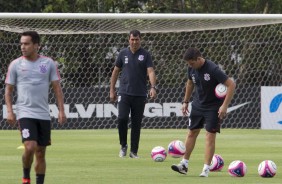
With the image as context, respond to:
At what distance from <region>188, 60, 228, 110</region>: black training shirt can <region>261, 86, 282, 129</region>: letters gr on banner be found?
45.2 ft

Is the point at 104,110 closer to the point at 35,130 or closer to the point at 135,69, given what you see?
the point at 135,69

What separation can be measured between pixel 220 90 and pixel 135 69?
3.45 meters

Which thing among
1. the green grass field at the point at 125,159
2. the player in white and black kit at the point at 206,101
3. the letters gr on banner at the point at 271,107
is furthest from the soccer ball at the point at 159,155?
the letters gr on banner at the point at 271,107

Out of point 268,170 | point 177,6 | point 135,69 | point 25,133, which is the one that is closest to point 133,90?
point 135,69

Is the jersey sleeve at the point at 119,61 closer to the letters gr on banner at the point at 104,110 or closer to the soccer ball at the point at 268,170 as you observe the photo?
the soccer ball at the point at 268,170

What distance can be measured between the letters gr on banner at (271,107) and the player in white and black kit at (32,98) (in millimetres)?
16482

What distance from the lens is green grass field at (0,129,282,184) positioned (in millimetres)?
13438

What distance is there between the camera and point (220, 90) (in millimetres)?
13875

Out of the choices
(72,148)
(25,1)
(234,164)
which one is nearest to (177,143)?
(234,164)

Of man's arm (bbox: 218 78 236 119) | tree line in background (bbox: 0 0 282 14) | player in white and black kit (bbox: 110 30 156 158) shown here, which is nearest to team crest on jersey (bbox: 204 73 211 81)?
man's arm (bbox: 218 78 236 119)

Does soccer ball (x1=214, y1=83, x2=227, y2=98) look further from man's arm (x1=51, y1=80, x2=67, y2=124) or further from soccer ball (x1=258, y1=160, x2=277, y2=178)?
man's arm (x1=51, y1=80, x2=67, y2=124)

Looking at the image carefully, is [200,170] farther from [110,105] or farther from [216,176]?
[110,105]

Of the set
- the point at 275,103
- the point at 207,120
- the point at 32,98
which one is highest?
the point at 32,98

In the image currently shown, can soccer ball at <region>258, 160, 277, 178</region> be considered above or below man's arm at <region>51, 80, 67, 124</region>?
below
